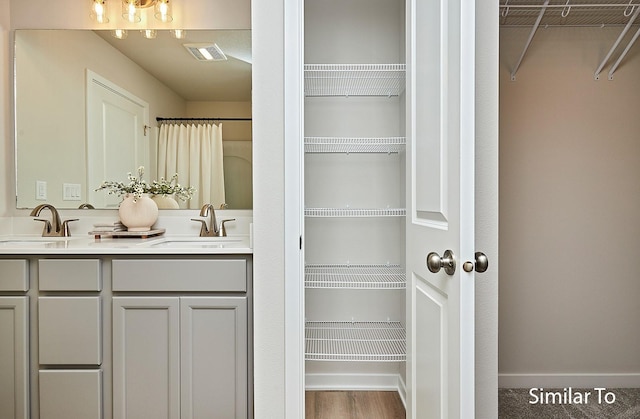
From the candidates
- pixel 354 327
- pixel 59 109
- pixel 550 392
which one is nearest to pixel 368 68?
pixel 354 327

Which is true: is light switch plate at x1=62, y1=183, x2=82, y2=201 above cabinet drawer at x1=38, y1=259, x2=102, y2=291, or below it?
above

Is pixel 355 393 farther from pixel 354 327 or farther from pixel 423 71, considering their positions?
pixel 423 71

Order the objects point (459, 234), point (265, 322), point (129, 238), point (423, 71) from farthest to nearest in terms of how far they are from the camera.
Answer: point (129, 238)
point (265, 322)
point (423, 71)
point (459, 234)

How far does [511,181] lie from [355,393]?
150 cm

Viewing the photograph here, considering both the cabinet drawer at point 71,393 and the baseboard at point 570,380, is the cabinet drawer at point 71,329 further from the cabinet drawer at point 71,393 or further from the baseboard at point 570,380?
the baseboard at point 570,380

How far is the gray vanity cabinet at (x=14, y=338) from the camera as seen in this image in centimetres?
Answer: 178

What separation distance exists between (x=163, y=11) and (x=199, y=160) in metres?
0.87

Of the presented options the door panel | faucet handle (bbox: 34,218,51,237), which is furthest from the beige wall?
faucet handle (bbox: 34,218,51,237)

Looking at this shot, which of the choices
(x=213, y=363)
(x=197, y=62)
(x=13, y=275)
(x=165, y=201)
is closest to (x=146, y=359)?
(x=213, y=363)

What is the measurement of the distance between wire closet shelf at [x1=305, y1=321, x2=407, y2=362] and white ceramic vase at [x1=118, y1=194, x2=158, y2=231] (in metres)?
1.06

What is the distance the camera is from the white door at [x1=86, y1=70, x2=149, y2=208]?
243 centimetres

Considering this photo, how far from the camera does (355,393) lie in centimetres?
243

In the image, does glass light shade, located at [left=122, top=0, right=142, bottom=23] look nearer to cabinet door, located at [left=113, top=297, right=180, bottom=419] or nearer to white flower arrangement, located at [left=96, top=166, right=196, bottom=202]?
white flower arrangement, located at [left=96, top=166, right=196, bottom=202]

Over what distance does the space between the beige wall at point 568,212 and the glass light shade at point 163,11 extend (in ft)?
6.26
